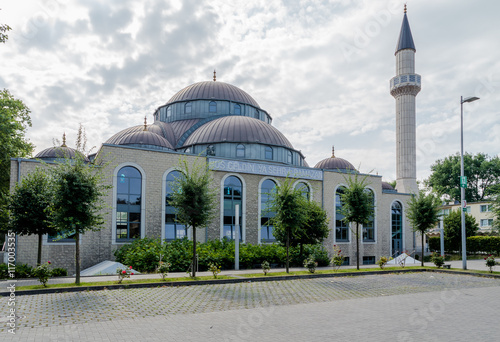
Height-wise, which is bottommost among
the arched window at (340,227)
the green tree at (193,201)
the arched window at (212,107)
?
the arched window at (340,227)

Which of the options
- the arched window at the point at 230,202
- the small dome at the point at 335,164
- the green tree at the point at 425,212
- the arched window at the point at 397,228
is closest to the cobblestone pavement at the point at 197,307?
the green tree at the point at 425,212

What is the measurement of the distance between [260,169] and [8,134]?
56.3 ft

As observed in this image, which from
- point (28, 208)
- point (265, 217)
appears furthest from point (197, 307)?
point (265, 217)

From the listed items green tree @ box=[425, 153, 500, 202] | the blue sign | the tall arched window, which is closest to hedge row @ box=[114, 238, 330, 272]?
the tall arched window

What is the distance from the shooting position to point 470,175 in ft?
223

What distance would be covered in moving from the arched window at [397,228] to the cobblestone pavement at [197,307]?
64.1 ft

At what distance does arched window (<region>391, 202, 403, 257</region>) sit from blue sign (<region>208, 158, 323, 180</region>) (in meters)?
10.0

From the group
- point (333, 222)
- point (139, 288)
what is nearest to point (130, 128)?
point (333, 222)

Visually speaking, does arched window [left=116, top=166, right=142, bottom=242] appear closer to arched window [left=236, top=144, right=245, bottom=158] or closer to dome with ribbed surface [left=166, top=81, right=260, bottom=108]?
arched window [left=236, top=144, right=245, bottom=158]

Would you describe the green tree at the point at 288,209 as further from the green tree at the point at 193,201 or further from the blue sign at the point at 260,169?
the blue sign at the point at 260,169

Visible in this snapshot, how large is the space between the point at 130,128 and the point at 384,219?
1032 inches

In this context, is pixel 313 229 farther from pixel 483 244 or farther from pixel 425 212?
pixel 483 244

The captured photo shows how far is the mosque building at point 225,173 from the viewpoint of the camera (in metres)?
23.1

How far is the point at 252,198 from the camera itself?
2788cm
